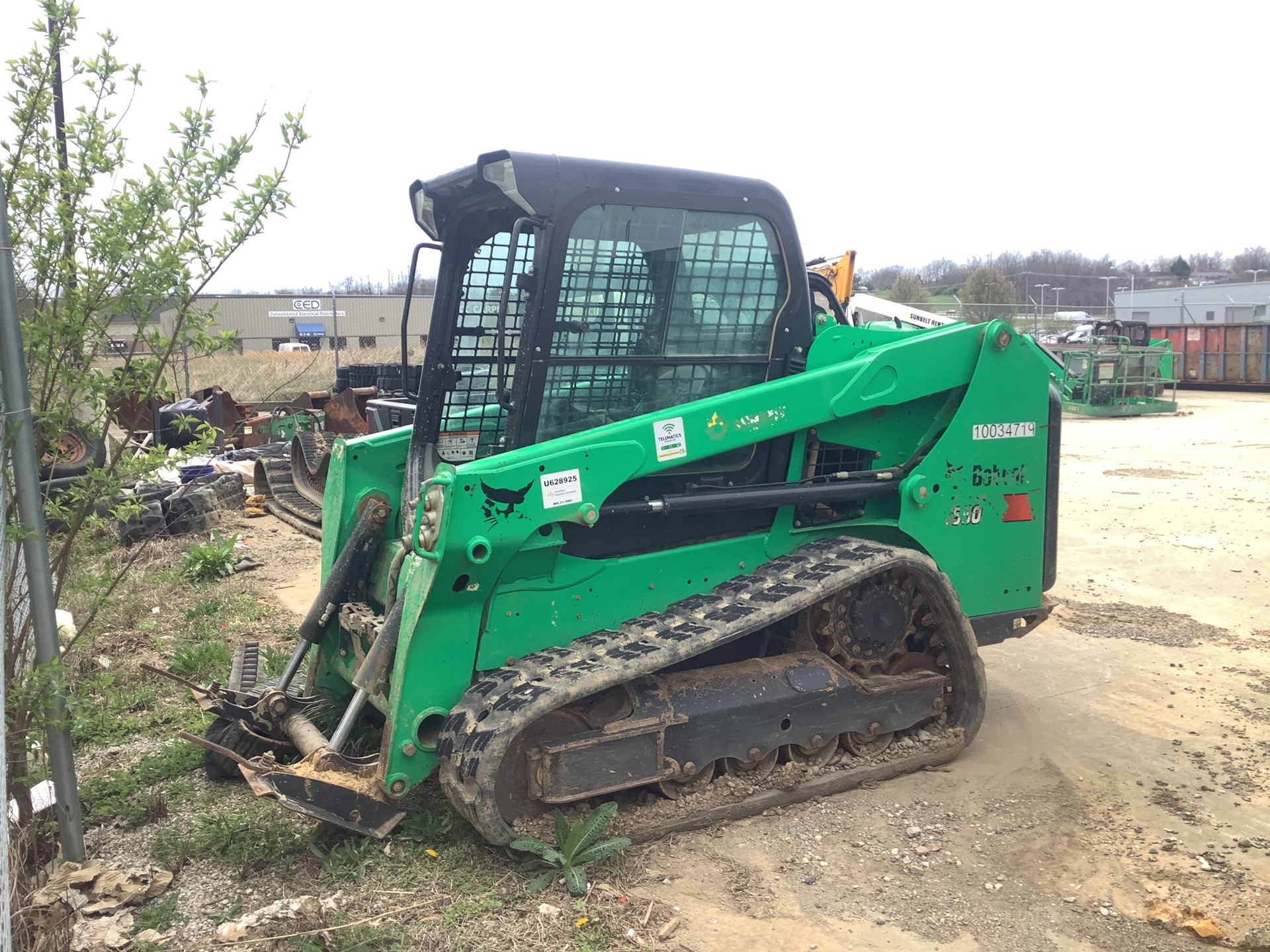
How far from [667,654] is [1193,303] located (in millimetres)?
40184

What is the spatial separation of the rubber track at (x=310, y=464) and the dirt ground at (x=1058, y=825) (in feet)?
24.7

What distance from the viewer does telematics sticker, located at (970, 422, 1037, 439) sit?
15.3 ft

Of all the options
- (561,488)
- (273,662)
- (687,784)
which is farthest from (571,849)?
(273,662)

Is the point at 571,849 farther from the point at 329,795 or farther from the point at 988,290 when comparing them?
the point at 988,290

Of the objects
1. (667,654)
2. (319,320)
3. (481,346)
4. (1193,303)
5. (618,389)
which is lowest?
(667,654)

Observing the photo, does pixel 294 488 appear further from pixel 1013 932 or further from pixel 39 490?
pixel 1013 932

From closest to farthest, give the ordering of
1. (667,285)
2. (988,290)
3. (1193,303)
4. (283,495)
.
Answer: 1. (667,285)
2. (283,495)
3. (1193,303)
4. (988,290)

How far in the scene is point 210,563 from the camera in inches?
322

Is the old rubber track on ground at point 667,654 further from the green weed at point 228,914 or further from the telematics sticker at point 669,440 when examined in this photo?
the green weed at point 228,914

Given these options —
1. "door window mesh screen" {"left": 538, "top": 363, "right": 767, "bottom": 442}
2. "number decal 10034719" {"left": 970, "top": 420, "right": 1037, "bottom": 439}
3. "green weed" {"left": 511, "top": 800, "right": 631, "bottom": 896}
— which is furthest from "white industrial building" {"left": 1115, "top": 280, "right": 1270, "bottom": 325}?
"green weed" {"left": 511, "top": 800, "right": 631, "bottom": 896}

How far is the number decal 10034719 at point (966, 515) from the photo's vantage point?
464 centimetres

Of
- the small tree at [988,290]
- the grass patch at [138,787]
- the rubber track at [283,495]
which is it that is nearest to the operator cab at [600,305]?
the grass patch at [138,787]

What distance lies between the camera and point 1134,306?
38938mm

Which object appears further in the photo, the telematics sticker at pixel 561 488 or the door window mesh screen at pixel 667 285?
the door window mesh screen at pixel 667 285
